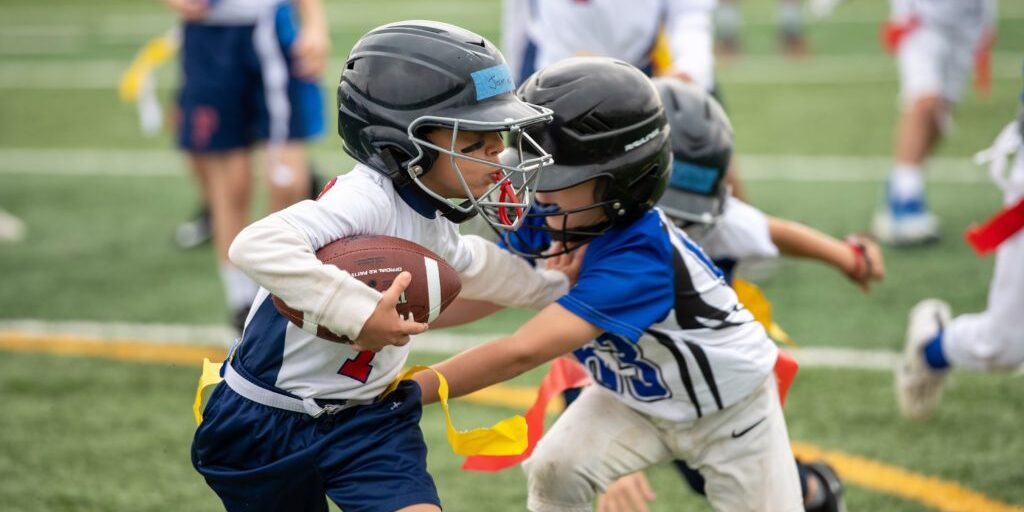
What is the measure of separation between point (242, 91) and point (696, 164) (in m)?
3.15

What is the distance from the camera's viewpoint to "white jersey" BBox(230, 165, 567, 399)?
2439mm

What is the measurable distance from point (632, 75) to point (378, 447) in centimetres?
106

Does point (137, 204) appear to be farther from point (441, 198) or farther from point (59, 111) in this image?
point (441, 198)

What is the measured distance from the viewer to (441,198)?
271cm

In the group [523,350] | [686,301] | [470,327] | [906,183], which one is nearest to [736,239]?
[686,301]

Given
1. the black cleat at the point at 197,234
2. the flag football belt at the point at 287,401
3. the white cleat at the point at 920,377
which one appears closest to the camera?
the flag football belt at the point at 287,401

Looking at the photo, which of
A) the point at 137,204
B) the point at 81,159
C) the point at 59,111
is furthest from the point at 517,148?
the point at 59,111

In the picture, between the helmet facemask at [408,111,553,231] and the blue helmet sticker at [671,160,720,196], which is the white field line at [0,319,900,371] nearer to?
the blue helmet sticker at [671,160,720,196]

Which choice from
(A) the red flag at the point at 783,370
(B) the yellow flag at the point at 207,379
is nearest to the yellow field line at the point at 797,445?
(A) the red flag at the point at 783,370

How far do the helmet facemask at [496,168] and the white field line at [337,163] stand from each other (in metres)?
5.70

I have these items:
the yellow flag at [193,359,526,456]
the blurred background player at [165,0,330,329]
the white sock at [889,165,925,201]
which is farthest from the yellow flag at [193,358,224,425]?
the white sock at [889,165,925,201]

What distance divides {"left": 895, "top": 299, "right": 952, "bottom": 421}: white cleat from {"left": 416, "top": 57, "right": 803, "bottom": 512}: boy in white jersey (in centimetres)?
140

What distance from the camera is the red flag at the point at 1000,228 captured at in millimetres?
3977

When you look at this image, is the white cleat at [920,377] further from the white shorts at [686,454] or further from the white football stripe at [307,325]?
the white football stripe at [307,325]
